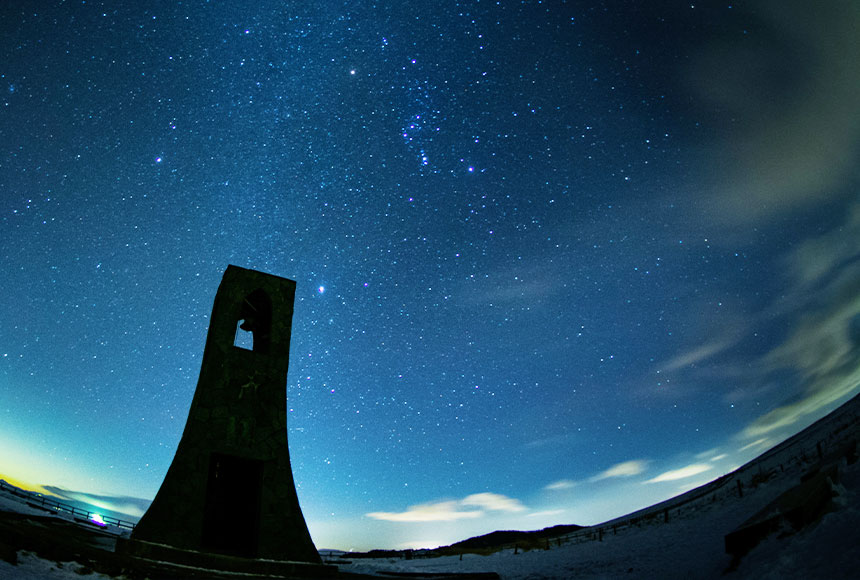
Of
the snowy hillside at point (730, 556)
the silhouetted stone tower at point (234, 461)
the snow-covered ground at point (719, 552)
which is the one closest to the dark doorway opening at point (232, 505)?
the silhouetted stone tower at point (234, 461)

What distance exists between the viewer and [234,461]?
39.3 ft

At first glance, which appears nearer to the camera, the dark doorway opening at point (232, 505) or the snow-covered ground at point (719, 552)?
the snow-covered ground at point (719, 552)

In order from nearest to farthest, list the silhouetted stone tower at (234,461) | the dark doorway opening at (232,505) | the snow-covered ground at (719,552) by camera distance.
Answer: the snow-covered ground at (719,552) < the silhouetted stone tower at (234,461) < the dark doorway opening at (232,505)

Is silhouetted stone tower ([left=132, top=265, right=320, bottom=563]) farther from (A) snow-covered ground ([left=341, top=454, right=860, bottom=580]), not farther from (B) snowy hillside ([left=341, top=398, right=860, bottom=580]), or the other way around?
(B) snowy hillside ([left=341, top=398, right=860, bottom=580])

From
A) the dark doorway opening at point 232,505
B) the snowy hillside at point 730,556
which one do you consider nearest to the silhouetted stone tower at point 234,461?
the dark doorway opening at point 232,505

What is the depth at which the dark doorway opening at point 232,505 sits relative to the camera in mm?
11219

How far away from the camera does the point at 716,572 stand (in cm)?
882

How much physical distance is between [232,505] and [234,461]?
1078 millimetres

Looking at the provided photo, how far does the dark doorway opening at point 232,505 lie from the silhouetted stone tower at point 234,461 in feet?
0.07

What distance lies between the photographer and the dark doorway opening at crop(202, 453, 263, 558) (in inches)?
442

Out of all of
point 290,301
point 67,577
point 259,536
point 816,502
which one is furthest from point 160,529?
point 816,502

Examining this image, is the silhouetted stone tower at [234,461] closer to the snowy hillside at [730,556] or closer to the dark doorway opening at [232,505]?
the dark doorway opening at [232,505]

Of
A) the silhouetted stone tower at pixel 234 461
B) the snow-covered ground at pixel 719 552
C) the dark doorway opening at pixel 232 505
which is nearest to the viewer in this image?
the snow-covered ground at pixel 719 552

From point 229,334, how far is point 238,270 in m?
1.97
